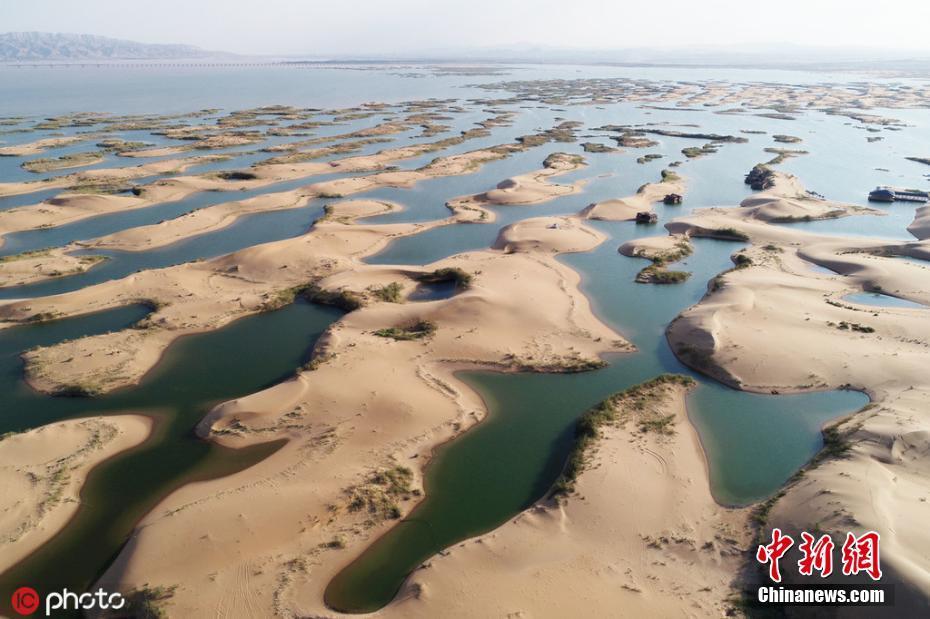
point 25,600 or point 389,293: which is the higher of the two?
point 389,293

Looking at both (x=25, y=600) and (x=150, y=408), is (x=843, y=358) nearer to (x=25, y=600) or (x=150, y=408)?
(x=150, y=408)

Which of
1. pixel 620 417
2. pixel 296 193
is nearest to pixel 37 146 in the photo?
pixel 296 193

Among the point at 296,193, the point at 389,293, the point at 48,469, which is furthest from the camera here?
the point at 296,193

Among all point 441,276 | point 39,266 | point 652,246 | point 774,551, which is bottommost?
point 774,551

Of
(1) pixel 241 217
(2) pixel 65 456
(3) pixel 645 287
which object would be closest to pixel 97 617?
(2) pixel 65 456

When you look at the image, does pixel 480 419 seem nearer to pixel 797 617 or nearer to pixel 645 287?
pixel 797 617

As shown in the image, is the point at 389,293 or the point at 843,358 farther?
the point at 389,293

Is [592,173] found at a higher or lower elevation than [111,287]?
higher

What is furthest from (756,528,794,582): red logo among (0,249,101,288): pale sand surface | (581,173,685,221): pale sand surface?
(0,249,101,288): pale sand surface
